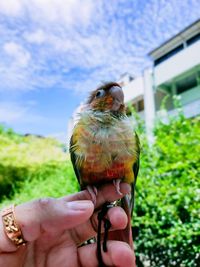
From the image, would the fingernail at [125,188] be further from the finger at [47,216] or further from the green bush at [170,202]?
the green bush at [170,202]

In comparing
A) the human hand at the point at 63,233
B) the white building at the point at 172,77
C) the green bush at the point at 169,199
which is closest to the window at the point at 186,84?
the white building at the point at 172,77

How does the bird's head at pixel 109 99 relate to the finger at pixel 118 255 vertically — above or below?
above

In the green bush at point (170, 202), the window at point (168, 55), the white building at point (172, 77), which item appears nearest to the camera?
A: the green bush at point (170, 202)

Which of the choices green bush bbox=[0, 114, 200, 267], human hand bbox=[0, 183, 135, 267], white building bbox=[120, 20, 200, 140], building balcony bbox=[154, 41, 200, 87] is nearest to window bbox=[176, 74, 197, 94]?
white building bbox=[120, 20, 200, 140]

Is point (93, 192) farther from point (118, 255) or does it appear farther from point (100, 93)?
point (100, 93)

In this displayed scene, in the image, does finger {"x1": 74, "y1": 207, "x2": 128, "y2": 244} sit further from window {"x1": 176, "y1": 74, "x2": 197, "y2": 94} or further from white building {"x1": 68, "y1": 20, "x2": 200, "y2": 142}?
window {"x1": 176, "y1": 74, "x2": 197, "y2": 94}

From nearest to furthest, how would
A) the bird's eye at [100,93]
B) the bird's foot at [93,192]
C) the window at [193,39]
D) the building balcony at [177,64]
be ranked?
1. the bird's foot at [93,192]
2. the bird's eye at [100,93]
3. the building balcony at [177,64]
4. the window at [193,39]

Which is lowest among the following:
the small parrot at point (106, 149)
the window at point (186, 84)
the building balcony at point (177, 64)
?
the small parrot at point (106, 149)

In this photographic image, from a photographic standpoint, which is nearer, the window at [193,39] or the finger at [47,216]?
the finger at [47,216]

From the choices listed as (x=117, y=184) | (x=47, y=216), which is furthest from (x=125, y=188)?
(x=47, y=216)
